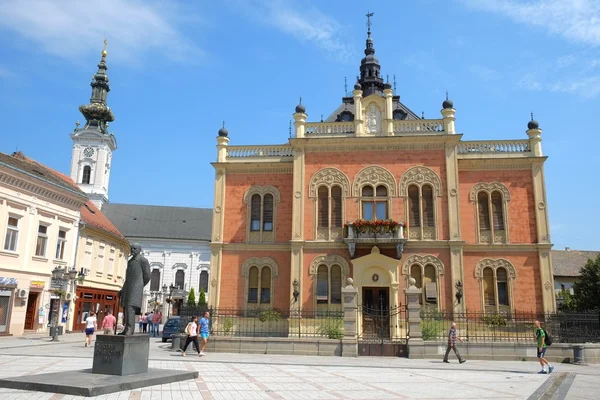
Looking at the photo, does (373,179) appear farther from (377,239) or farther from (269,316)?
(269,316)

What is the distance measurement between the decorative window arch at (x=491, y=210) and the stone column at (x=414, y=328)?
10.1 metres

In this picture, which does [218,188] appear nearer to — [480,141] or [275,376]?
[480,141]

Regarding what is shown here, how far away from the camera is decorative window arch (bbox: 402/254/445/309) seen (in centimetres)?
2614

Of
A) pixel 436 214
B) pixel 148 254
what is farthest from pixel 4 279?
pixel 148 254

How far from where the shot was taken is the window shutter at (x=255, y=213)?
29.3m

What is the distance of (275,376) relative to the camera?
40.8 feet

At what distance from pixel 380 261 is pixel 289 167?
7.95 m

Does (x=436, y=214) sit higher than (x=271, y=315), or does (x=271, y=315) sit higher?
(x=436, y=214)

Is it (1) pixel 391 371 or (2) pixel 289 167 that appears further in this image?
(2) pixel 289 167

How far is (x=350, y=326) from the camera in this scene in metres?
18.9

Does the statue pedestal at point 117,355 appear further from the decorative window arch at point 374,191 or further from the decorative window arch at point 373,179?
the decorative window arch at point 373,179

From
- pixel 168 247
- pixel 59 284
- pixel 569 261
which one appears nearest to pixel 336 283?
pixel 59 284

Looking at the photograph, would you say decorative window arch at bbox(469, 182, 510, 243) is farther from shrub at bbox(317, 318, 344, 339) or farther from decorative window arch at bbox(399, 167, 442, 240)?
shrub at bbox(317, 318, 344, 339)

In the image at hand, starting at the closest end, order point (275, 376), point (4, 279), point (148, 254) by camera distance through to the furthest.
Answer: point (275, 376) < point (4, 279) < point (148, 254)
